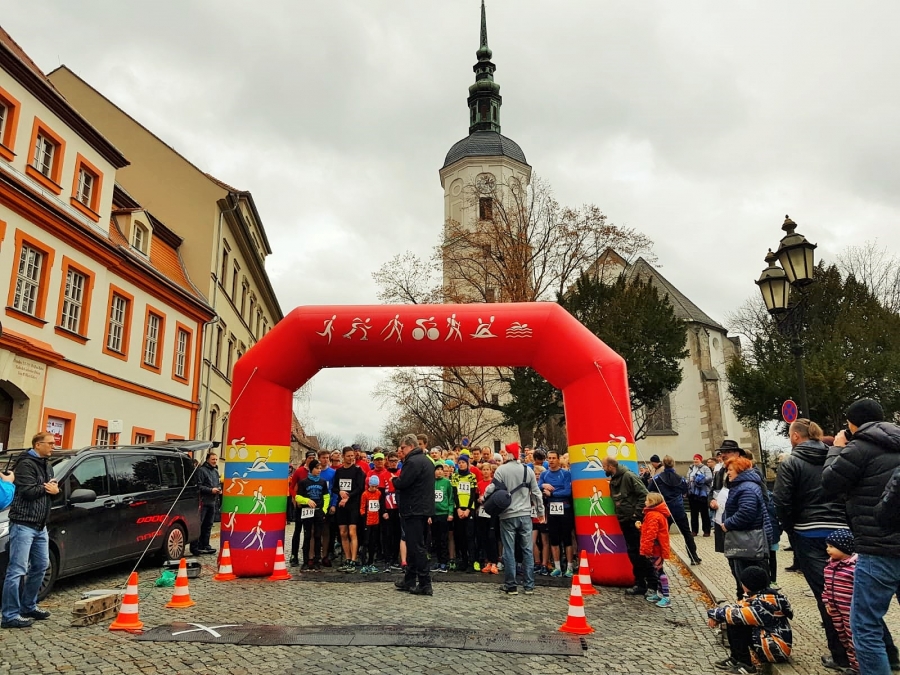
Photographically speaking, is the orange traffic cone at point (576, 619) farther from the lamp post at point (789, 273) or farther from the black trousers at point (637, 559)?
the lamp post at point (789, 273)

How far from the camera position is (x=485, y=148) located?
47656mm

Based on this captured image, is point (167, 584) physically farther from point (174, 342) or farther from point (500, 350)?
point (174, 342)

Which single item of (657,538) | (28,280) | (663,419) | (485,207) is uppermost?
(485,207)

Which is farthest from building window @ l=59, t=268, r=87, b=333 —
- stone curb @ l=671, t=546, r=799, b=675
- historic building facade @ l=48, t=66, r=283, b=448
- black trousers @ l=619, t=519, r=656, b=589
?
stone curb @ l=671, t=546, r=799, b=675

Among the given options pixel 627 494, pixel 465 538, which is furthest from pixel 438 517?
pixel 627 494

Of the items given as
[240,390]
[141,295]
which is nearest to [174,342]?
[141,295]

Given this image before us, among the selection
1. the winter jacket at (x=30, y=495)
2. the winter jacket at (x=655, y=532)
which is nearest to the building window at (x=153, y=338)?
the winter jacket at (x=30, y=495)

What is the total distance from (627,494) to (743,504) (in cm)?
337

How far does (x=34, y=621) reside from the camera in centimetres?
704

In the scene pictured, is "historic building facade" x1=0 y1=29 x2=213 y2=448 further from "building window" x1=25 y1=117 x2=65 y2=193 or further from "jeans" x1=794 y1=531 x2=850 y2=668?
"jeans" x1=794 y1=531 x2=850 y2=668

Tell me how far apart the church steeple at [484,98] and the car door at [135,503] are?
4430 cm

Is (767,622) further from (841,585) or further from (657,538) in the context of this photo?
(657,538)

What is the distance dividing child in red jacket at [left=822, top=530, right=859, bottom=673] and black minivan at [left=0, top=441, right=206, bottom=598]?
323 inches

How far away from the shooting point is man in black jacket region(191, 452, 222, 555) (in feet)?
41.5
